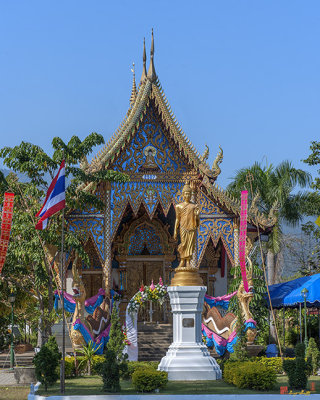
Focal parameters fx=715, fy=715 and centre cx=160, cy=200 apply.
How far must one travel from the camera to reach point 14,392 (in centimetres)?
1650

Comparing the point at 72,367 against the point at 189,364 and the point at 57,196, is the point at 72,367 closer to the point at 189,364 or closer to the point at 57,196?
the point at 189,364

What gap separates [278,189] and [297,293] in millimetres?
8667

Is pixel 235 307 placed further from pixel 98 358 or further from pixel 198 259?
pixel 98 358

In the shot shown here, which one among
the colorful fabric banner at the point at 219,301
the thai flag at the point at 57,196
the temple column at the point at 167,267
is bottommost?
the colorful fabric banner at the point at 219,301

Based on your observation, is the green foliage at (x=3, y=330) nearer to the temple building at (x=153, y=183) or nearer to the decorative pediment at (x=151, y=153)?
the temple building at (x=153, y=183)

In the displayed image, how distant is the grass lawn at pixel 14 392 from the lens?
51.0 feet

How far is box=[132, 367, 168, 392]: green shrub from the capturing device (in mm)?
14789

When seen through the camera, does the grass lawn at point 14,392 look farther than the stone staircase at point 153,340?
No

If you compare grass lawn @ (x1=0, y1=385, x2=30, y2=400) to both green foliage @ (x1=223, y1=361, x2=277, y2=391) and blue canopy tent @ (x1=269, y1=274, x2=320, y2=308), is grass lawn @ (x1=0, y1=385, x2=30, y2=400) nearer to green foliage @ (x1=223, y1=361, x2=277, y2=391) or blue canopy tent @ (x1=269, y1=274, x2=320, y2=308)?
green foliage @ (x1=223, y1=361, x2=277, y2=391)

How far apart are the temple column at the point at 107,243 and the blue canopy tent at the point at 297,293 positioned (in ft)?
20.0

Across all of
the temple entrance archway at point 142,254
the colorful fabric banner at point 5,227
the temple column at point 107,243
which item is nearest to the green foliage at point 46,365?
the colorful fabric banner at point 5,227

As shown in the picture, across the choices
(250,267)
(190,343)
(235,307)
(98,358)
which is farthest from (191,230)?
(235,307)

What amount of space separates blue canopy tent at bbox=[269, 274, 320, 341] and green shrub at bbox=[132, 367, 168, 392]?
914 centimetres

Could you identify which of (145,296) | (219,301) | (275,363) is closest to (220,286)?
(219,301)
